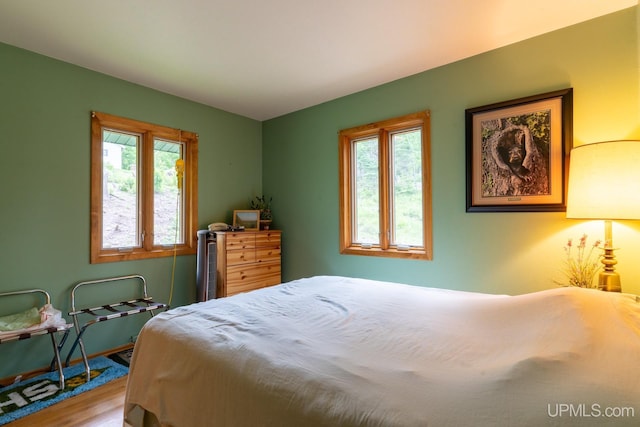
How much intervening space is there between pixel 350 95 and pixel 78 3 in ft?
7.49

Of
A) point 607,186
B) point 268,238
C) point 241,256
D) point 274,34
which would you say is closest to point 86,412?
point 241,256

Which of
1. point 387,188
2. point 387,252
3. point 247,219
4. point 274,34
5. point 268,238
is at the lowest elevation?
point 387,252

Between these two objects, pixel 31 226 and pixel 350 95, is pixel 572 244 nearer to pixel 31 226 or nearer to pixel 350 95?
pixel 350 95

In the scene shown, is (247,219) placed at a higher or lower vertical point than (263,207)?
lower

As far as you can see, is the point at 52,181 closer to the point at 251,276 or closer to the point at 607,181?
the point at 251,276

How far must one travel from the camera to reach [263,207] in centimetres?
403

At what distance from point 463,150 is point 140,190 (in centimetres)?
308

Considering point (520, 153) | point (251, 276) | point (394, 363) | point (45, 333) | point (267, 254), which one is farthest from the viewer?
point (267, 254)

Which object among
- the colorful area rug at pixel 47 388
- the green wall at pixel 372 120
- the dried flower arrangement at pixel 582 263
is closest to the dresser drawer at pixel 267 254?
the green wall at pixel 372 120

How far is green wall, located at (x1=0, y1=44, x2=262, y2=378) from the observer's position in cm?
232

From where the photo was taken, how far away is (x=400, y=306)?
170 cm

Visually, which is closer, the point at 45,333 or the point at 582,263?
the point at 582,263

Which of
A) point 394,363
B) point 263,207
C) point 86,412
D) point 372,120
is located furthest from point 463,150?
point 86,412

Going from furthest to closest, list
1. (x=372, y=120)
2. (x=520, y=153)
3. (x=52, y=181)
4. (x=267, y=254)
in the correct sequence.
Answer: (x=267, y=254) → (x=372, y=120) → (x=52, y=181) → (x=520, y=153)
